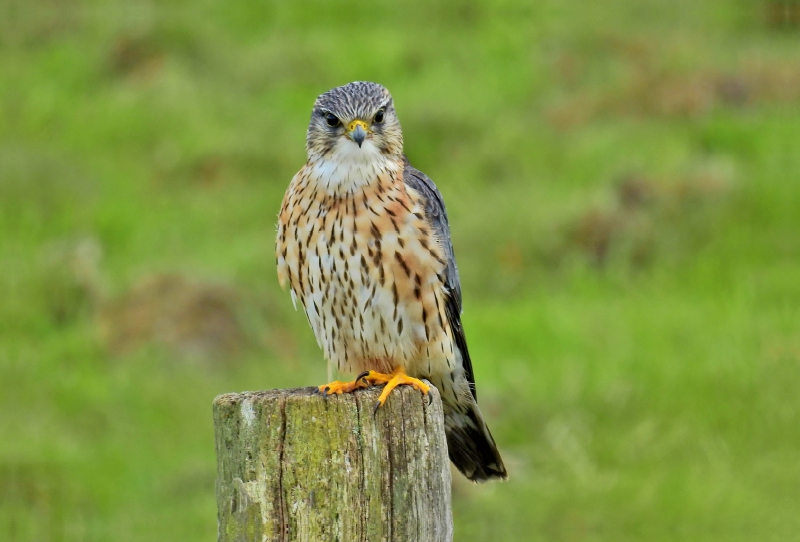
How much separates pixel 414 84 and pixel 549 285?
461cm

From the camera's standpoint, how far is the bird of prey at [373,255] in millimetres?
3840

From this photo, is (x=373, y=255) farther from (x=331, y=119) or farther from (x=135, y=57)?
(x=135, y=57)

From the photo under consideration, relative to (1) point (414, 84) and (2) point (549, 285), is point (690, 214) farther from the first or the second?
(1) point (414, 84)

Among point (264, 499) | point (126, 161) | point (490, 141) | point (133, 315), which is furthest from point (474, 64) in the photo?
point (264, 499)

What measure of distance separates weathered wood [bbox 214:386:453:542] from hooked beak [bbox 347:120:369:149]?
1.31m

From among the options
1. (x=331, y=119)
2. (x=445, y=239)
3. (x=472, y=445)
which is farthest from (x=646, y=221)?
(x=331, y=119)

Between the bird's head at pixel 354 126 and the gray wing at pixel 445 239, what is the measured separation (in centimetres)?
12

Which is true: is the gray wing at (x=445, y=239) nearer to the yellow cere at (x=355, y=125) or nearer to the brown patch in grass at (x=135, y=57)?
the yellow cere at (x=355, y=125)

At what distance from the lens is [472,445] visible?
398 cm

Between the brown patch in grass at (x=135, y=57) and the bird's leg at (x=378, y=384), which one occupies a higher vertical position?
the brown patch in grass at (x=135, y=57)

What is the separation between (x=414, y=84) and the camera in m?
12.7

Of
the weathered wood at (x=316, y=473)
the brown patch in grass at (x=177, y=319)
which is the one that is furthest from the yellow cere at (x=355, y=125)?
the brown patch in grass at (x=177, y=319)

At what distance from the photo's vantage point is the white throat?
12.7 ft

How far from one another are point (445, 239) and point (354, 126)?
52 centimetres
